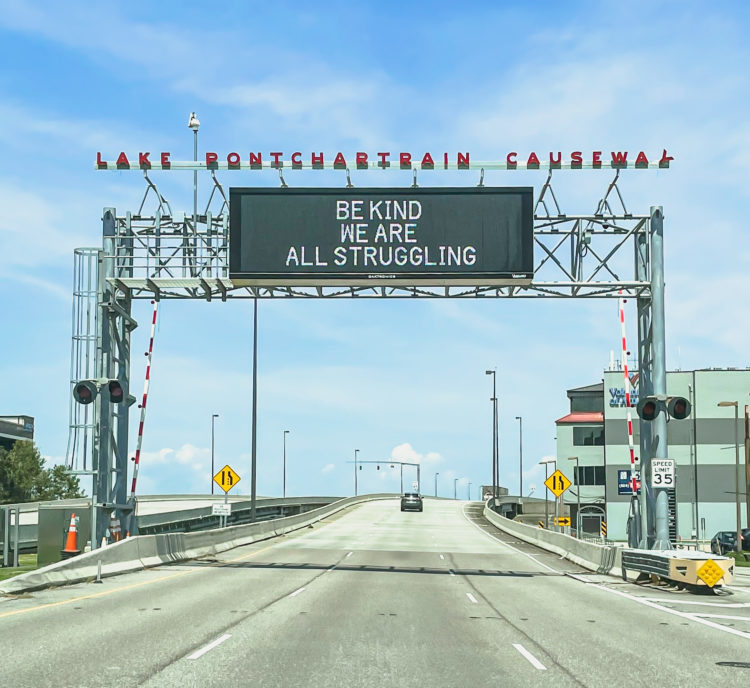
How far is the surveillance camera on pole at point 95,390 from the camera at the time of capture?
2630cm

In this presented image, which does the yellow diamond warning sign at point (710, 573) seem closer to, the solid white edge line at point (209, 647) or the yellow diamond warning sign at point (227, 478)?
the solid white edge line at point (209, 647)

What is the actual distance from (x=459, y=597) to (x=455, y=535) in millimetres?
34643

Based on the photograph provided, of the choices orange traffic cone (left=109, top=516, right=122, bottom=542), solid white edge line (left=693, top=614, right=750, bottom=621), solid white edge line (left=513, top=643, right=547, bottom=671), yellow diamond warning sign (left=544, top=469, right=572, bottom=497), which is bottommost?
solid white edge line (left=693, top=614, right=750, bottom=621)

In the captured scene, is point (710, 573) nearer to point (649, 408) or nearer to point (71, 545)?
point (649, 408)

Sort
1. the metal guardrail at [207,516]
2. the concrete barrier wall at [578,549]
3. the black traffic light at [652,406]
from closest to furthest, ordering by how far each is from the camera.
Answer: the black traffic light at [652,406]
the concrete barrier wall at [578,549]
the metal guardrail at [207,516]

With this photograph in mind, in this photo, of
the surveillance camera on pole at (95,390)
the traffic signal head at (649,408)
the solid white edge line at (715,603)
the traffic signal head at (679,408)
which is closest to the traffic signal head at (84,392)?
the surveillance camera on pole at (95,390)

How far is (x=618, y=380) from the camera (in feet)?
269

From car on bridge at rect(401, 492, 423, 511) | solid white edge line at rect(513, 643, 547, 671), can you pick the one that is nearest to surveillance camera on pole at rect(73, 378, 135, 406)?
solid white edge line at rect(513, 643, 547, 671)

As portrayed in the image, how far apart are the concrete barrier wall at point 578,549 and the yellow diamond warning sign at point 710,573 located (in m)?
5.20

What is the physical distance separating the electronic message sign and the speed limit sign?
6.00 m

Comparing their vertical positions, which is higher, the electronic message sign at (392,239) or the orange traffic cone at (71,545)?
the electronic message sign at (392,239)

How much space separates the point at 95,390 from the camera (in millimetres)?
26641

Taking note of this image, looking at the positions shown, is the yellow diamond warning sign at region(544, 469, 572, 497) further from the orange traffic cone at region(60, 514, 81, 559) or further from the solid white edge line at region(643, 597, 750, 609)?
the orange traffic cone at region(60, 514, 81, 559)

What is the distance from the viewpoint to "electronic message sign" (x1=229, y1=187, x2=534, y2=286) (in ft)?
88.5
